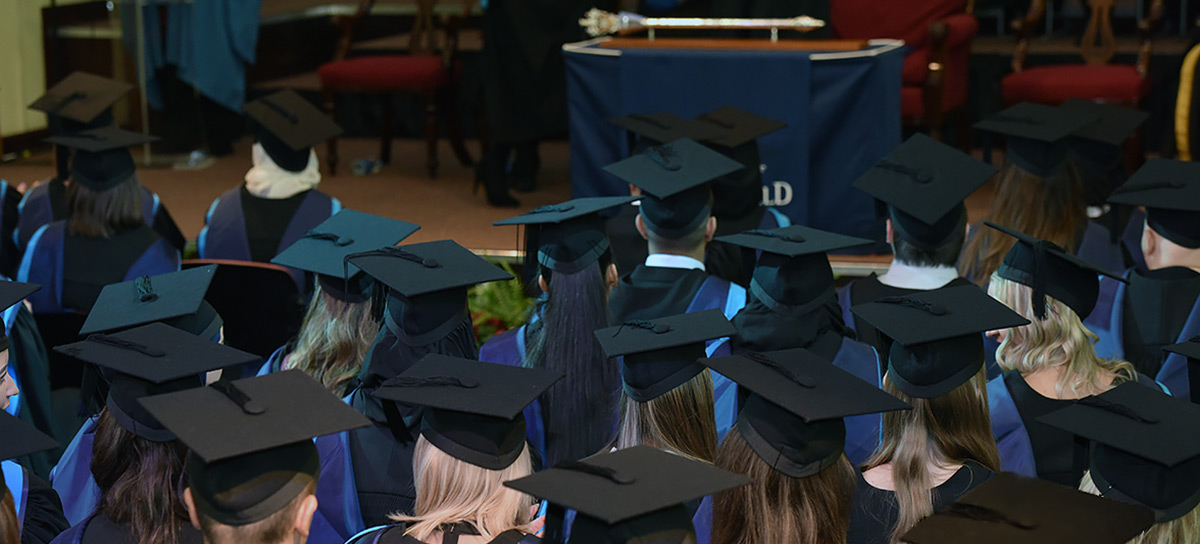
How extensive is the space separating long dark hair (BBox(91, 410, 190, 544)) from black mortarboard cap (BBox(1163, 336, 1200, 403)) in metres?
2.11

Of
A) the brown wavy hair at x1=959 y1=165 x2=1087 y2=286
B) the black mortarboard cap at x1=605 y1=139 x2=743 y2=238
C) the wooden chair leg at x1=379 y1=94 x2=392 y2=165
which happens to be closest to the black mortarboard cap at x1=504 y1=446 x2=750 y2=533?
the black mortarboard cap at x1=605 y1=139 x2=743 y2=238

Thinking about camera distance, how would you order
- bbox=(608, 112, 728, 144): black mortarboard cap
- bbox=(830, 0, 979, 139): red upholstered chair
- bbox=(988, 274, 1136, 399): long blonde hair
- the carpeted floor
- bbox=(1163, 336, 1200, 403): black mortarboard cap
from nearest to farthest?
1. bbox=(1163, 336, 1200, 403): black mortarboard cap
2. bbox=(988, 274, 1136, 399): long blonde hair
3. bbox=(608, 112, 728, 144): black mortarboard cap
4. the carpeted floor
5. bbox=(830, 0, 979, 139): red upholstered chair

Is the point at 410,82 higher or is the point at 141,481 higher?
the point at 410,82

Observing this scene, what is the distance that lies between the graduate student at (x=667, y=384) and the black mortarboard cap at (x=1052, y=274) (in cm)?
80

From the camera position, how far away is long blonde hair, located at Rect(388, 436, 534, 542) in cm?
214

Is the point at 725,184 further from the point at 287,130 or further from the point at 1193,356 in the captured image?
the point at 1193,356

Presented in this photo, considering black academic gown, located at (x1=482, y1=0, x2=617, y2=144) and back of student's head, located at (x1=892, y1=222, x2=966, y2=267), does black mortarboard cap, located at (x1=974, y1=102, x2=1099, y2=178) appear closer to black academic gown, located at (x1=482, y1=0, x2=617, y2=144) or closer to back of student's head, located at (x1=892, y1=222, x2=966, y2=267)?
back of student's head, located at (x1=892, y1=222, x2=966, y2=267)

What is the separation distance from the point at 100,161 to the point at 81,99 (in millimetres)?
898

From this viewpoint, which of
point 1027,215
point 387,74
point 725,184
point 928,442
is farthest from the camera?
point 387,74

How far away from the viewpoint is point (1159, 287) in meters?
3.51

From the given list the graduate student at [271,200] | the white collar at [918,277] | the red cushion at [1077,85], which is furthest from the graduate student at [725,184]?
the red cushion at [1077,85]

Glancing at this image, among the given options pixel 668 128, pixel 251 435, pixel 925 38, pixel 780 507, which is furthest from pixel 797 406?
pixel 925 38

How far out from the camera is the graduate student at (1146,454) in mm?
2191

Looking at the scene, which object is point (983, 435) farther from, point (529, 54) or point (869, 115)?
point (529, 54)
